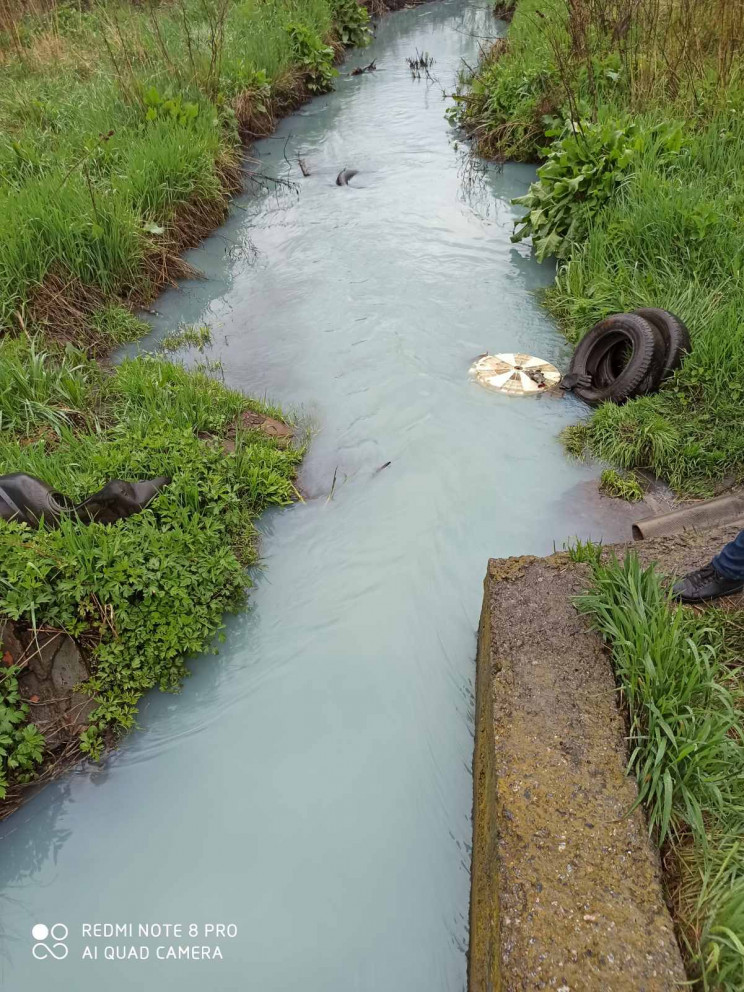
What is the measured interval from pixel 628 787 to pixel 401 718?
1.13 metres

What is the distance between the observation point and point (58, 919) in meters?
2.68

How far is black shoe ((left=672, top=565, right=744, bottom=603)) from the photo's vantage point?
2.89 m

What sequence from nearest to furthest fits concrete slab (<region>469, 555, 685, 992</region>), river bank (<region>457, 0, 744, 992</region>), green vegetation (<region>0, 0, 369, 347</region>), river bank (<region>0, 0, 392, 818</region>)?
concrete slab (<region>469, 555, 685, 992</region>), river bank (<region>457, 0, 744, 992</region>), river bank (<region>0, 0, 392, 818</region>), green vegetation (<region>0, 0, 369, 347</region>)

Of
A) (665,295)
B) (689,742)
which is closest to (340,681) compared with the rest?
(689,742)

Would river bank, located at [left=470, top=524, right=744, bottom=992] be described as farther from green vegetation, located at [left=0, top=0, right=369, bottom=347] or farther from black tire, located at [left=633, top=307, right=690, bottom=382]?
green vegetation, located at [left=0, top=0, right=369, bottom=347]

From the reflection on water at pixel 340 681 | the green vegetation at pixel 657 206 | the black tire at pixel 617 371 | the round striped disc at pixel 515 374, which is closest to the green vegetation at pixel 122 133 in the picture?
the reflection on water at pixel 340 681

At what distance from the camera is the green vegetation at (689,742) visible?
2.08 metres

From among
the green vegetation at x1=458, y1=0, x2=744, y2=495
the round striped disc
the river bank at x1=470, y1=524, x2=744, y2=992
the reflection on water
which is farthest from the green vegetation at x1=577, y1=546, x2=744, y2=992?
the round striped disc

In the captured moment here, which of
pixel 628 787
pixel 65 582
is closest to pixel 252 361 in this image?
pixel 65 582

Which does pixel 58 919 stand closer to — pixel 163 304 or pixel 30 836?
pixel 30 836

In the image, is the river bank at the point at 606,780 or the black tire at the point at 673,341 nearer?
the river bank at the point at 606,780

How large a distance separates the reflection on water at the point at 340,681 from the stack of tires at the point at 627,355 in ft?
0.94

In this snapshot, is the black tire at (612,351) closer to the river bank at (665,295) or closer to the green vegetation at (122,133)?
the river bank at (665,295)

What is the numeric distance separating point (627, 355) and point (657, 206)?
1.35 m
